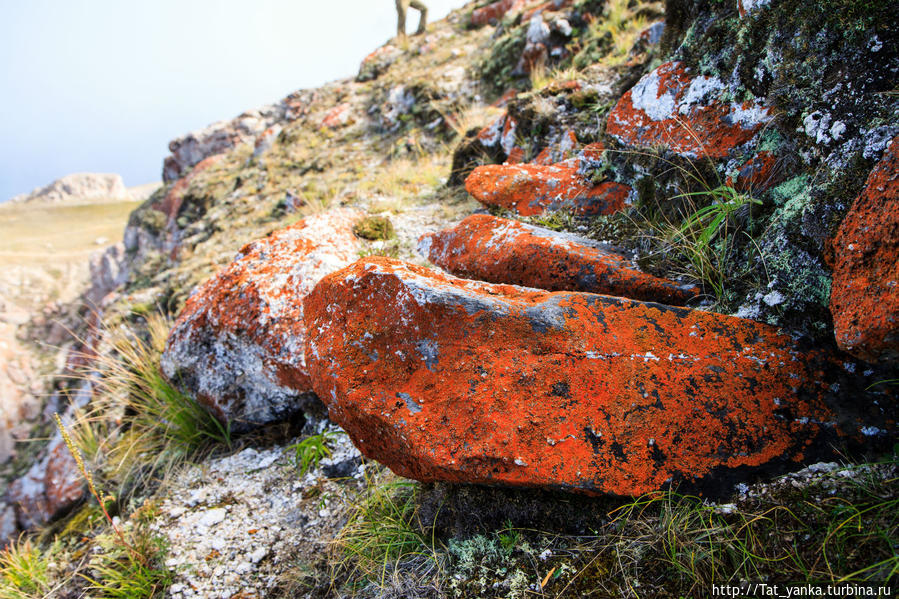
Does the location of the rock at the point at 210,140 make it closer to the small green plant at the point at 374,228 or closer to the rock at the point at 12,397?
the rock at the point at 12,397

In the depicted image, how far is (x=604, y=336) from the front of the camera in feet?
5.45

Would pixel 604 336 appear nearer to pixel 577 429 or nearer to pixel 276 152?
pixel 577 429

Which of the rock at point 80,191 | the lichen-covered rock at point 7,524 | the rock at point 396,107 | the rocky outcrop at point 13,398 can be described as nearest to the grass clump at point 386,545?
the lichen-covered rock at point 7,524

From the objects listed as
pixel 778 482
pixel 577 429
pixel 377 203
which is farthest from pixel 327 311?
pixel 377 203

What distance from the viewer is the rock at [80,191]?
6156cm

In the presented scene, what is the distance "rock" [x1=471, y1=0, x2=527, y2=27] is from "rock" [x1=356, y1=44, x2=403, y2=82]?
9.29 feet

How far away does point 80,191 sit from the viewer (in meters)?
65.2

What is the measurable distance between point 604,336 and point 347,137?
10599mm

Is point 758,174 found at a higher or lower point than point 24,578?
higher

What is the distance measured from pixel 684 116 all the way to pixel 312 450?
10.1 ft

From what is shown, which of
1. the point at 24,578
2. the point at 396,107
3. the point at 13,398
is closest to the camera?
the point at 24,578

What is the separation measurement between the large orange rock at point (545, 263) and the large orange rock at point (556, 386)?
31 cm

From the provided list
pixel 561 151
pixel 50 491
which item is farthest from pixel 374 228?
pixel 50 491

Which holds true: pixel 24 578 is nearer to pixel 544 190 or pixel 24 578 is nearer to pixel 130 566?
pixel 130 566
